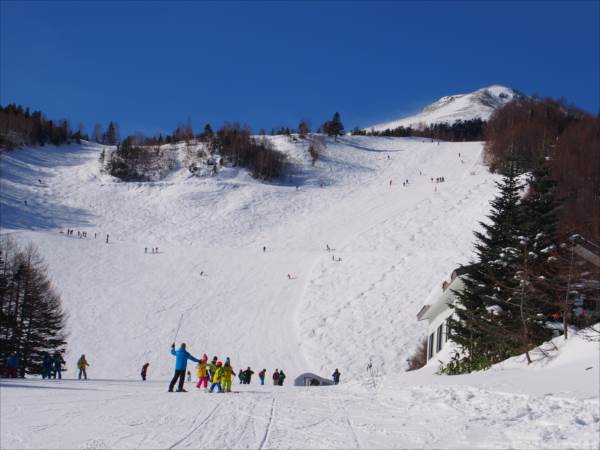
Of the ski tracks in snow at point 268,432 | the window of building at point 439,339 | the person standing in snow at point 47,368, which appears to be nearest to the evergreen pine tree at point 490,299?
the window of building at point 439,339

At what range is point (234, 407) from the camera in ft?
38.5

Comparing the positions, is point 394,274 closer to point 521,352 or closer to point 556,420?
point 521,352

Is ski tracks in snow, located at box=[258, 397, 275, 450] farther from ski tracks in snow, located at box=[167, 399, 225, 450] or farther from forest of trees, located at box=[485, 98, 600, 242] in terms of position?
forest of trees, located at box=[485, 98, 600, 242]

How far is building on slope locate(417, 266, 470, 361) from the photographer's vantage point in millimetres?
23250

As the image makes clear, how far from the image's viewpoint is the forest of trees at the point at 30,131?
9688 cm

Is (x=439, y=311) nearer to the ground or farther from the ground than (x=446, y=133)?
nearer to the ground

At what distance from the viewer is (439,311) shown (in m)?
27.0

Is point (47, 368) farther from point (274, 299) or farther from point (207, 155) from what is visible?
point (207, 155)

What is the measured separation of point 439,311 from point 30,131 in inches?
3572

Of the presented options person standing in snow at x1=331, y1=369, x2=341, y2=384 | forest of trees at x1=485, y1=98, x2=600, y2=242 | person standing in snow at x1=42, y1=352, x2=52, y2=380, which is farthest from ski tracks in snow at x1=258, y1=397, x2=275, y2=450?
forest of trees at x1=485, y1=98, x2=600, y2=242

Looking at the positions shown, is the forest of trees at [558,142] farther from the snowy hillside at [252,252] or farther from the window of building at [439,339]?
the window of building at [439,339]

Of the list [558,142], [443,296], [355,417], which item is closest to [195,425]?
[355,417]

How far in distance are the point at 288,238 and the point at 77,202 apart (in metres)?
28.4

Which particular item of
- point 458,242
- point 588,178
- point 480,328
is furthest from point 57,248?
point 588,178
